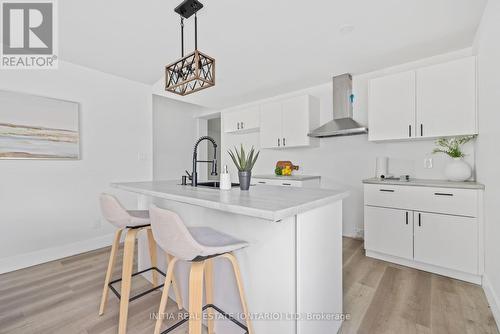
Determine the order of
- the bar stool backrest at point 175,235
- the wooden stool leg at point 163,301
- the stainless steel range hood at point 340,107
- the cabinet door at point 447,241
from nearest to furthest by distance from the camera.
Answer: the bar stool backrest at point 175,235 → the wooden stool leg at point 163,301 → the cabinet door at point 447,241 → the stainless steel range hood at point 340,107

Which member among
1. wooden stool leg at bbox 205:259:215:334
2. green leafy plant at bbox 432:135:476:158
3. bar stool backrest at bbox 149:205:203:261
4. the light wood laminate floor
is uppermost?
green leafy plant at bbox 432:135:476:158

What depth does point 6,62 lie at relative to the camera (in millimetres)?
2529

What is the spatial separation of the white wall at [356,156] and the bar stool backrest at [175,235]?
290 centimetres

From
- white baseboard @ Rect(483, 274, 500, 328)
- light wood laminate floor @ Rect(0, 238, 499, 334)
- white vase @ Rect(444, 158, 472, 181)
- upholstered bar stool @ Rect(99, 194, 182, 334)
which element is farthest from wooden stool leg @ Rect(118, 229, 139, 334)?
white vase @ Rect(444, 158, 472, 181)

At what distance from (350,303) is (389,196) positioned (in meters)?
1.27

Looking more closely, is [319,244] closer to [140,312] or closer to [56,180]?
[140,312]

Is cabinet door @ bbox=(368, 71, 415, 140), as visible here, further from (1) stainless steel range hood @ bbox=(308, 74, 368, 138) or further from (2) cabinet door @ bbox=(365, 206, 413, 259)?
(2) cabinet door @ bbox=(365, 206, 413, 259)

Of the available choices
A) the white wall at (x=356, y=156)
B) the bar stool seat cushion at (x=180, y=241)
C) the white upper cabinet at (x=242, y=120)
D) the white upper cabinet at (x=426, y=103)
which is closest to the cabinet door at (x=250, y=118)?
the white upper cabinet at (x=242, y=120)

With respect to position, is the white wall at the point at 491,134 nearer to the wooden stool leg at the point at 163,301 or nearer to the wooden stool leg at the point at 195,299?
the wooden stool leg at the point at 195,299

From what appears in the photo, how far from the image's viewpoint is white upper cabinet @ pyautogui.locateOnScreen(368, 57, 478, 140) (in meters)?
2.28

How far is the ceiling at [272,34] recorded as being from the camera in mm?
1895

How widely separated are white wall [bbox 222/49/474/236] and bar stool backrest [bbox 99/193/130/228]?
9.44 ft

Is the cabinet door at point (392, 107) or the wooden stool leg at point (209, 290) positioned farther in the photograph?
the cabinet door at point (392, 107)

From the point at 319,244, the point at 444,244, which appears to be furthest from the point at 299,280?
the point at 444,244
